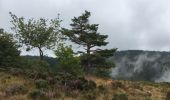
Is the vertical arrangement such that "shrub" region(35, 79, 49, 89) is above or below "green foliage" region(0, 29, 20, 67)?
below

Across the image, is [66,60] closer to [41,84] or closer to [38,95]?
[41,84]

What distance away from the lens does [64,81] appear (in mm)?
23641

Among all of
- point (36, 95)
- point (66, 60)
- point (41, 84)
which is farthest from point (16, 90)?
point (66, 60)

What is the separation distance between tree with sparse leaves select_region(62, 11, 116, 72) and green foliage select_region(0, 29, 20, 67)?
855 centimetres

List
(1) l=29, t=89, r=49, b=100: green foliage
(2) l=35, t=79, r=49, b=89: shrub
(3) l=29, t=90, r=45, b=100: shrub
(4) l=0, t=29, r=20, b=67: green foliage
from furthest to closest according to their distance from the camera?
1. (4) l=0, t=29, r=20, b=67: green foliage
2. (2) l=35, t=79, r=49, b=89: shrub
3. (3) l=29, t=90, r=45, b=100: shrub
4. (1) l=29, t=89, r=49, b=100: green foliage

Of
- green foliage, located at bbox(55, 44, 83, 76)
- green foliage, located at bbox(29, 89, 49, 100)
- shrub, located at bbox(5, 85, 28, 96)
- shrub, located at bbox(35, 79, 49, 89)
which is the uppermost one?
green foliage, located at bbox(55, 44, 83, 76)

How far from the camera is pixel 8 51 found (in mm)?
65125

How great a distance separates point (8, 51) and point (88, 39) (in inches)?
512

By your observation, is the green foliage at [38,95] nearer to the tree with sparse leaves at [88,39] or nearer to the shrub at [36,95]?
the shrub at [36,95]

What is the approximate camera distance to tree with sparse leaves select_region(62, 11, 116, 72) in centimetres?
6607

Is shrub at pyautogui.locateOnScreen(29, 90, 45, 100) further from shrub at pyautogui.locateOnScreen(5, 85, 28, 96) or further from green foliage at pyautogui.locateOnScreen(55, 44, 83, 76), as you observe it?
green foliage at pyautogui.locateOnScreen(55, 44, 83, 76)

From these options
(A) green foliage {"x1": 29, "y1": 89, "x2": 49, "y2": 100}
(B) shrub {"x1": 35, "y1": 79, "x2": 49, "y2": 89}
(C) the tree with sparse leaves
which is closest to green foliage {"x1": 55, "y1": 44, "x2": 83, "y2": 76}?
(C) the tree with sparse leaves

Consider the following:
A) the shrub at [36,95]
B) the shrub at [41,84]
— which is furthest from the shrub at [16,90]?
the shrub at [41,84]

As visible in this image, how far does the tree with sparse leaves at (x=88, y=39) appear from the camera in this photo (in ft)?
217
